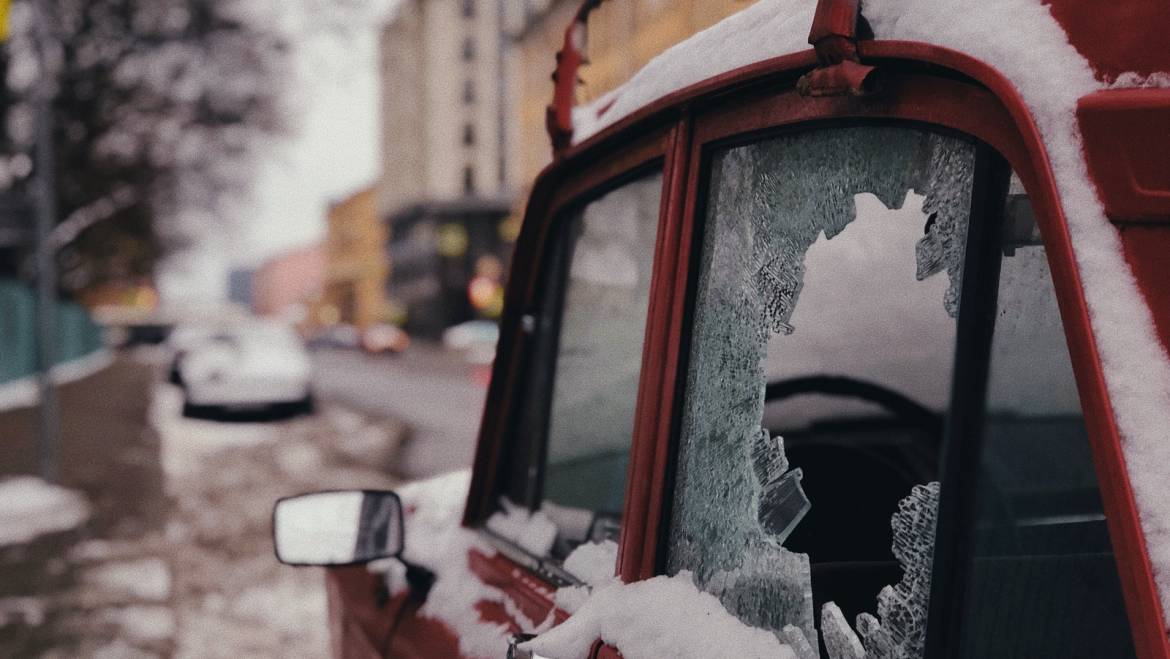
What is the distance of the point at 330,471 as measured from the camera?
36.2 feet

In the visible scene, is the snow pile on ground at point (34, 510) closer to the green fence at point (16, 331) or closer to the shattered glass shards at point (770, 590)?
the shattered glass shards at point (770, 590)

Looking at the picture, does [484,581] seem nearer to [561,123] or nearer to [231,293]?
[561,123]

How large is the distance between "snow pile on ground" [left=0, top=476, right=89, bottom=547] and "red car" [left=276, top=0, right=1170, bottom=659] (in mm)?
7045

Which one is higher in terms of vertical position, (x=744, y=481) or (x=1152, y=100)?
(x=1152, y=100)

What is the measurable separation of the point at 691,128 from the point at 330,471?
10181mm

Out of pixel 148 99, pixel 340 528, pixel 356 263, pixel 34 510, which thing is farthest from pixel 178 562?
pixel 356 263

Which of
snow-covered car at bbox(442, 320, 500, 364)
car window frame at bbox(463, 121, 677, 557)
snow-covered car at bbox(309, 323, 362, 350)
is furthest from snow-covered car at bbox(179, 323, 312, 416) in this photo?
snow-covered car at bbox(309, 323, 362, 350)

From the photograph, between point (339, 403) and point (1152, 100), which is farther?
point (339, 403)

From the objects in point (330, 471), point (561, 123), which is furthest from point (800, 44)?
point (330, 471)

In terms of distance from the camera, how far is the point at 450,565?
204 centimetres

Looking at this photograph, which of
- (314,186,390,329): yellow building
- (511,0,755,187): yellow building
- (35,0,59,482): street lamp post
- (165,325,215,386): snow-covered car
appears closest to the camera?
(511,0,755,187): yellow building

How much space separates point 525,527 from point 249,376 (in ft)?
51.1

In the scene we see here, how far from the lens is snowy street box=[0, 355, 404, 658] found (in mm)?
5438

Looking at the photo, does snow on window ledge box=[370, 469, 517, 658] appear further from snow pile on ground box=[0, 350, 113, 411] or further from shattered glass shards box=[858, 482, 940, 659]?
snow pile on ground box=[0, 350, 113, 411]
